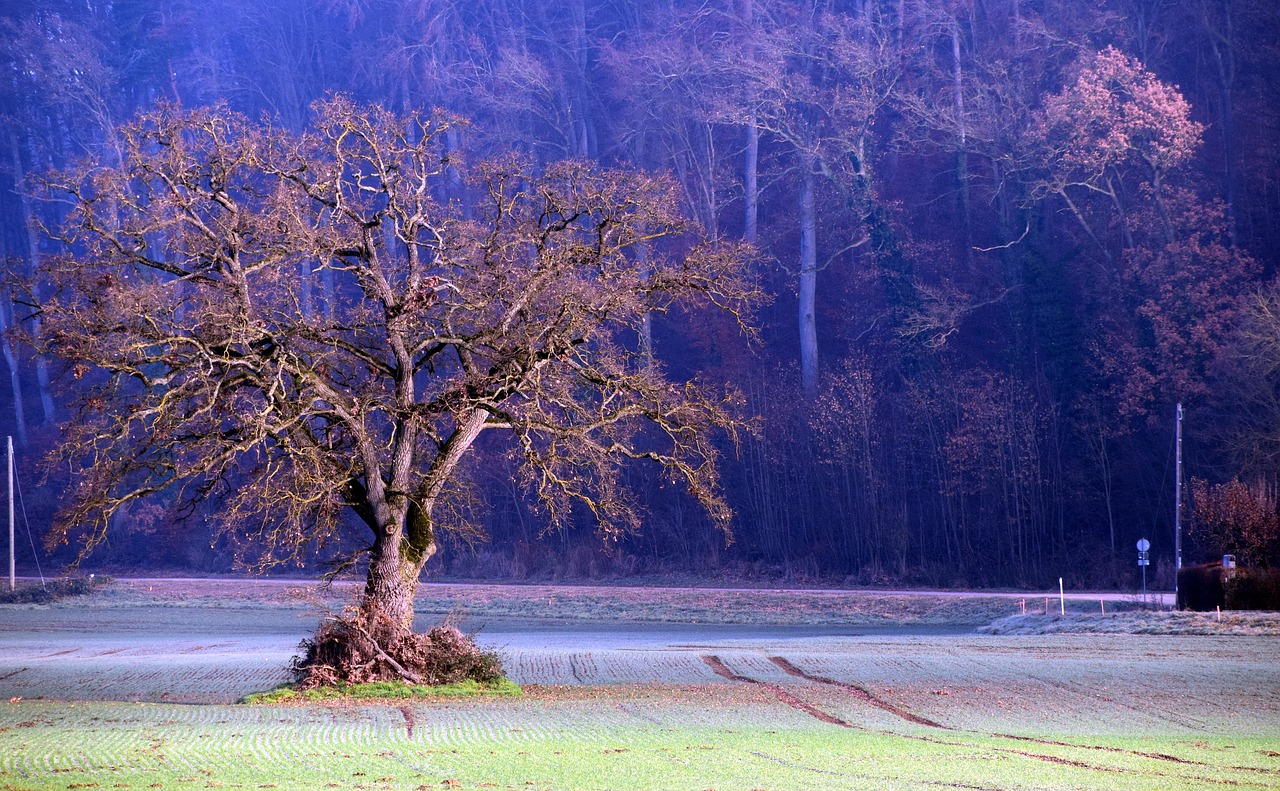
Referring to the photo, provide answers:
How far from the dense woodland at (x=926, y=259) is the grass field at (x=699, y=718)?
15.7 m

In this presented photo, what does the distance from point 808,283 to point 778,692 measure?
1338 inches

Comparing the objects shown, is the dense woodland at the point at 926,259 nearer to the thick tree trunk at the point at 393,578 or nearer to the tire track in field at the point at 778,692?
the tire track in field at the point at 778,692

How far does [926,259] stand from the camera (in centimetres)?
5075

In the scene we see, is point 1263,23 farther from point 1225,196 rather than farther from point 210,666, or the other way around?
point 210,666

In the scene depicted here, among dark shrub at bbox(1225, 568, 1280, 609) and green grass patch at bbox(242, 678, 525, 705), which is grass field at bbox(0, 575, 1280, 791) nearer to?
green grass patch at bbox(242, 678, 525, 705)

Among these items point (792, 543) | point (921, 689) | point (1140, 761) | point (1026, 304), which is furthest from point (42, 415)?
point (1140, 761)

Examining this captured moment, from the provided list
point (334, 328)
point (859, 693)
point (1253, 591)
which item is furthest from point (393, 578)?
point (1253, 591)

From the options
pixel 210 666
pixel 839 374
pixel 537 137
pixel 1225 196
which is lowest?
pixel 210 666

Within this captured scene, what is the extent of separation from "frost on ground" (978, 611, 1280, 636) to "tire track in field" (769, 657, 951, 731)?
348 inches

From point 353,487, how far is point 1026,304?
35.7 metres

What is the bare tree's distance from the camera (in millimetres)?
16031

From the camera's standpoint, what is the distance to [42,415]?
6906cm

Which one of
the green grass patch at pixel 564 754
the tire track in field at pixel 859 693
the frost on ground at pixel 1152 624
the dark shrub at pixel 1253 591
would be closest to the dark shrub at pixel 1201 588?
the dark shrub at pixel 1253 591

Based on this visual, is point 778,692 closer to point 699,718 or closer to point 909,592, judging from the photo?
point 699,718
